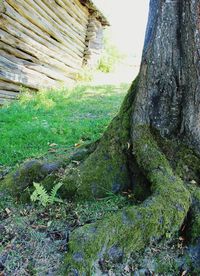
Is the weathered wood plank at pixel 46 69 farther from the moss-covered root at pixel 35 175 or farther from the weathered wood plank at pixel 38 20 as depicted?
the moss-covered root at pixel 35 175

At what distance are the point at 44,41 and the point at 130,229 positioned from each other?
9.45 metres

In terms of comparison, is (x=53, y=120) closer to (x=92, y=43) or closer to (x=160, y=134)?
(x=160, y=134)

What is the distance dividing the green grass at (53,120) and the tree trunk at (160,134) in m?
1.64

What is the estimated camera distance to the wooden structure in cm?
928

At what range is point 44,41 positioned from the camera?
11.0 metres

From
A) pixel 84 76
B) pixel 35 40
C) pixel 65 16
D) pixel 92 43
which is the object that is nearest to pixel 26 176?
pixel 35 40

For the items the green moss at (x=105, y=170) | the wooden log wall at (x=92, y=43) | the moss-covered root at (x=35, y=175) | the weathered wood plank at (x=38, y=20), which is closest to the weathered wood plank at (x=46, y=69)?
the weathered wood plank at (x=38, y=20)

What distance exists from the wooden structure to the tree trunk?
6358 mm

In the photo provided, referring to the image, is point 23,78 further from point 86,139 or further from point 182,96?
point 182,96

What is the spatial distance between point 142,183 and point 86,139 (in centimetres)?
267

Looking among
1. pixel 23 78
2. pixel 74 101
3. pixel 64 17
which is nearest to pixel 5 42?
pixel 23 78

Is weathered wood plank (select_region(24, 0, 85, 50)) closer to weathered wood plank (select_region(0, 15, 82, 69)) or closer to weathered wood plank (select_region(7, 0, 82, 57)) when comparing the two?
weathered wood plank (select_region(7, 0, 82, 57))

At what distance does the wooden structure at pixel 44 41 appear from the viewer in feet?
30.5

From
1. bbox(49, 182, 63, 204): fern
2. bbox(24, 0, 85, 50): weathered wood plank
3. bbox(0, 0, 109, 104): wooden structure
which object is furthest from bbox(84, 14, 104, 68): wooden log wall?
bbox(49, 182, 63, 204): fern
